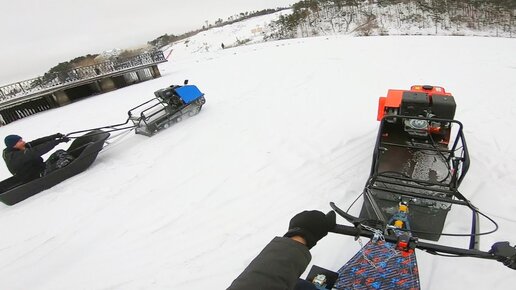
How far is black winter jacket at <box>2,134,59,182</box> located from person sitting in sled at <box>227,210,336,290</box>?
542cm

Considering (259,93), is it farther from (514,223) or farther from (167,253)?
(514,223)

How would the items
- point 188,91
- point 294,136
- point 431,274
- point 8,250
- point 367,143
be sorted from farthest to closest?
point 188,91 < point 294,136 < point 367,143 < point 8,250 < point 431,274

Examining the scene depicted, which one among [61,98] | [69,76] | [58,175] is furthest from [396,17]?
[58,175]

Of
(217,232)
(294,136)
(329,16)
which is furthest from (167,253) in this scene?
(329,16)

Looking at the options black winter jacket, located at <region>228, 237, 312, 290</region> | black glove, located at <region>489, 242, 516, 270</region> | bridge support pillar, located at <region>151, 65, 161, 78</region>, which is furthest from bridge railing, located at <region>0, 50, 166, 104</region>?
black glove, located at <region>489, 242, 516, 270</region>

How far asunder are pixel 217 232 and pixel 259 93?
5.83 meters

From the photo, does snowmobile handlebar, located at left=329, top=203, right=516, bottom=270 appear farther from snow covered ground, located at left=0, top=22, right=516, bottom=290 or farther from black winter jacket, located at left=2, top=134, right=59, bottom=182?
black winter jacket, located at left=2, top=134, right=59, bottom=182

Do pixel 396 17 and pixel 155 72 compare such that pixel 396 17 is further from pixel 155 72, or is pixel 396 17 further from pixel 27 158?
pixel 27 158

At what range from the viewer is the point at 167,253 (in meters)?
3.27

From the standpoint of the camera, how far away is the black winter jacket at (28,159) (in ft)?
15.5

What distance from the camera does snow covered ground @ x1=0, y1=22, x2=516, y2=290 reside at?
3.03 metres

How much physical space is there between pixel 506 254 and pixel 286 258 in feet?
3.92

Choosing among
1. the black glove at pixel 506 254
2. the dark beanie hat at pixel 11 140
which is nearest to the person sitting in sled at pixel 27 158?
the dark beanie hat at pixel 11 140

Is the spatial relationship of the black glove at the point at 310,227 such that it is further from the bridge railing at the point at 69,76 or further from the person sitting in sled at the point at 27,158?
the bridge railing at the point at 69,76
